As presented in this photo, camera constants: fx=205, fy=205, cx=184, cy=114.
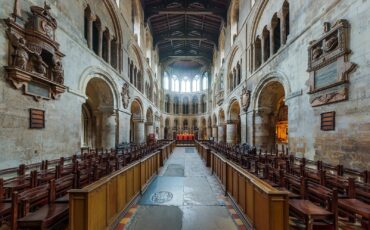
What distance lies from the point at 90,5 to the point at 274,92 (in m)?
9.48

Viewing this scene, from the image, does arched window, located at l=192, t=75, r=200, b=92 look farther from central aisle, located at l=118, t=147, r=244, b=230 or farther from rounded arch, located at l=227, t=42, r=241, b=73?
central aisle, located at l=118, t=147, r=244, b=230

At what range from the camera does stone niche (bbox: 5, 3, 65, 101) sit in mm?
4879

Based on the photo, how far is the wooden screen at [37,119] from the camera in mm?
5500

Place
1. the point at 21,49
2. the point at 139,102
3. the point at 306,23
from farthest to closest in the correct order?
1. the point at 139,102
2. the point at 306,23
3. the point at 21,49

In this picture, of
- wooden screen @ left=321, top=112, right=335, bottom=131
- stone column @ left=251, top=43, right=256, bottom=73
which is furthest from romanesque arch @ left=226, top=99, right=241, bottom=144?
wooden screen @ left=321, top=112, right=335, bottom=131

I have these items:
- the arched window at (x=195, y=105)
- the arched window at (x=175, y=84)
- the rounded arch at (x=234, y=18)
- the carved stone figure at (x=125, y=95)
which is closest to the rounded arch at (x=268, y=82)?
the rounded arch at (x=234, y=18)

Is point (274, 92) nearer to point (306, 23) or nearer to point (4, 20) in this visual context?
point (306, 23)

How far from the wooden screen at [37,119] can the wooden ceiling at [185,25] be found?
1477cm

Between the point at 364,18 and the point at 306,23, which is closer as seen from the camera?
the point at 364,18

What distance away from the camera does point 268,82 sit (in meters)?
9.42

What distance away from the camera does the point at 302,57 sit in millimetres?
6867

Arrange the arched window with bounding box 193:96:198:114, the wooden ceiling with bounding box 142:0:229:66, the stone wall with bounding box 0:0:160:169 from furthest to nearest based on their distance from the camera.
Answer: the arched window with bounding box 193:96:198:114, the wooden ceiling with bounding box 142:0:229:66, the stone wall with bounding box 0:0:160:169

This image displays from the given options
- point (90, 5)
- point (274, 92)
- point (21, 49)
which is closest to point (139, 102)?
point (90, 5)

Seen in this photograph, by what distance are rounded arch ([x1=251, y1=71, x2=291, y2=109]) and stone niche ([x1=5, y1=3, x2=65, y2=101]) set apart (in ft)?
26.0
